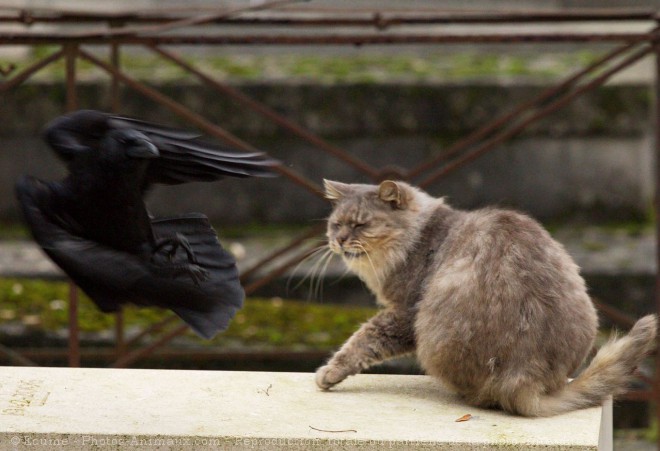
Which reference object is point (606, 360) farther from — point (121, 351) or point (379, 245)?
point (121, 351)

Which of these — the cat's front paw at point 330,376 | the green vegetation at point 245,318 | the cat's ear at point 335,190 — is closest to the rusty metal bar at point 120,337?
the green vegetation at point 245,318

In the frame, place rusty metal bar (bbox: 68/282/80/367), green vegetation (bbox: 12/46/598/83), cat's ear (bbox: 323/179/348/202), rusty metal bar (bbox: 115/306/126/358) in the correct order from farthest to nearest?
green vegetation (bbox: 12/46/598/83)
rusty metal bar (bbox: 115/306/126/358)
rusty metal bar (bbox: 68/282/80/367)
cat's ear (bbox: 323/179/348/202)

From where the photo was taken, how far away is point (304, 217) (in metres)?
7.21

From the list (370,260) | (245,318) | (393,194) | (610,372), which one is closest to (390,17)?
(393,194)

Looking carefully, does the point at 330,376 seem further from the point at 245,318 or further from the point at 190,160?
the point at 245,318

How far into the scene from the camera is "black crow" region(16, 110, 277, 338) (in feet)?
10.4

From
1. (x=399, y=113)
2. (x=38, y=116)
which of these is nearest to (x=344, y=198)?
(x=399, y=113)

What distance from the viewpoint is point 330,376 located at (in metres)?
3.70

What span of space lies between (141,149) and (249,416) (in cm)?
92

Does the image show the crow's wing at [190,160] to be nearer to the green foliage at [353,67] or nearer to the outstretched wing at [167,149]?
the outstretched wing at [167,149]

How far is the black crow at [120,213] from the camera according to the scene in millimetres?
3158

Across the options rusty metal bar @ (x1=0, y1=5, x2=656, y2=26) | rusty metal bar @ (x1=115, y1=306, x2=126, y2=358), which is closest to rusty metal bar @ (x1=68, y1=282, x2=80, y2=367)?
rusty metal bar @ (x1=115, y1=306, x2=126, y2=358)

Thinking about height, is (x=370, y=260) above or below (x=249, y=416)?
above

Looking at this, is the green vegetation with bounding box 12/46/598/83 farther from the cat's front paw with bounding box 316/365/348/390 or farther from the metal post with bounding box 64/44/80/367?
the cat's front paw with bounding box 316/365/348/390
